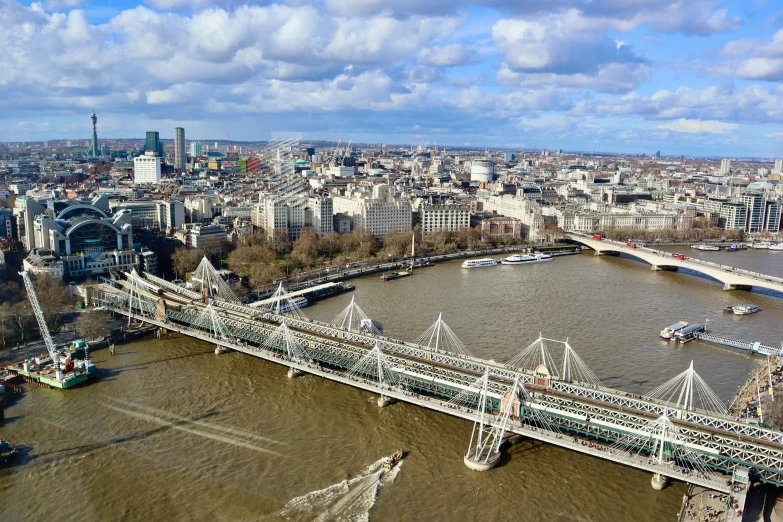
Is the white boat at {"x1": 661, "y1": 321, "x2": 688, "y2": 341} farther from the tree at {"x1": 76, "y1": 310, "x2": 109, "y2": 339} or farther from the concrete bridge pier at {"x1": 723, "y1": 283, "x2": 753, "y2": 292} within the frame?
the tree at {"x1": 76, "y1": 310, "x2": 109, "y2": 339}

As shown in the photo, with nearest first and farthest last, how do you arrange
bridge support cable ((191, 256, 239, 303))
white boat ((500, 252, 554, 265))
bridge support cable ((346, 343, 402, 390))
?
bridge support cable ((346, 343, 402, 390)), bridge support cable ((191, 256, 239, 303)), white boat ((500, 252, 554, 265))

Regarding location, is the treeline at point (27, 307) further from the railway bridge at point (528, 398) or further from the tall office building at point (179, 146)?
the tall office building at point (179, 146)

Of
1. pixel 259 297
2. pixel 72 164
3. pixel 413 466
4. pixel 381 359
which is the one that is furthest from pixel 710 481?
pixel 72 164

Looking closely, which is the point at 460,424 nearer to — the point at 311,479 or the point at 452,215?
the point at 311,479

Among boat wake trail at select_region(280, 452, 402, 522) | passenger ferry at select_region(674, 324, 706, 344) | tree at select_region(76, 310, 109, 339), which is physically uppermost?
tree at select_region(76, 310, 109, 339)

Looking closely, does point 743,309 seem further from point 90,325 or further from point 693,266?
point 90,325

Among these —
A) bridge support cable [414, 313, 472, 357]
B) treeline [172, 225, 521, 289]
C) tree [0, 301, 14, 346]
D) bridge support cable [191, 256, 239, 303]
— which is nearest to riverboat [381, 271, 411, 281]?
treeline [172, 225, 521, 289]
